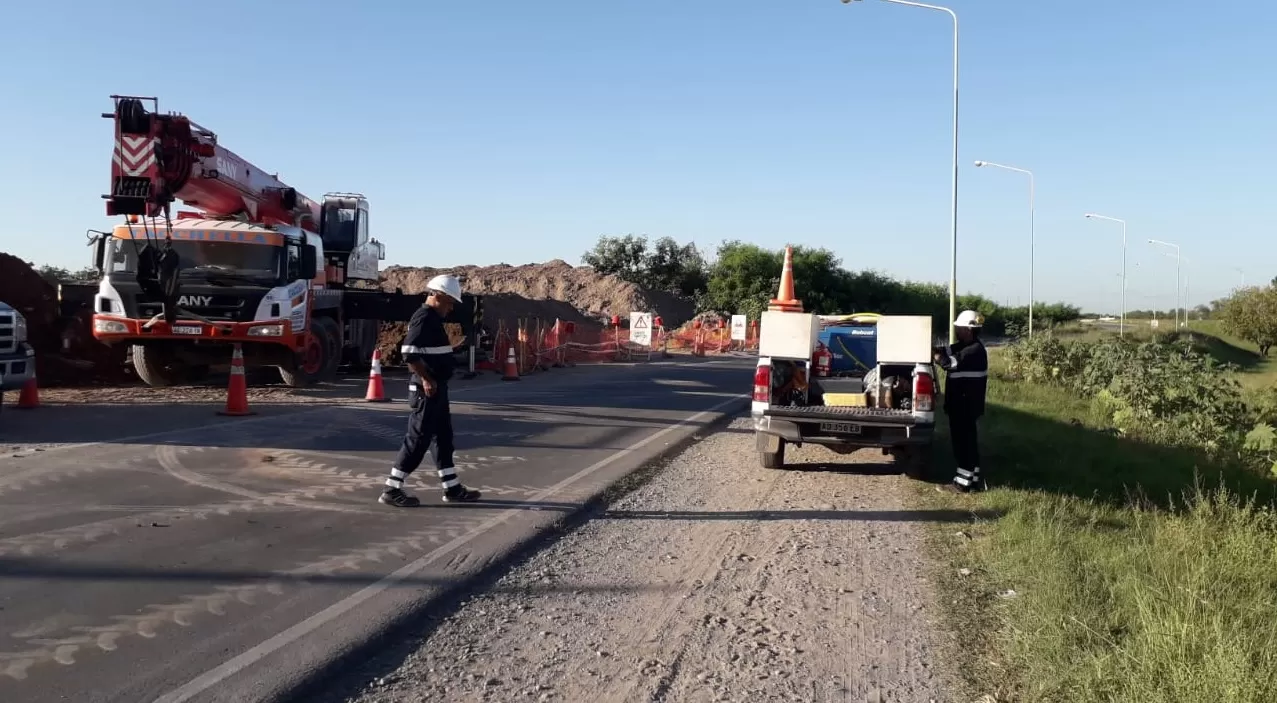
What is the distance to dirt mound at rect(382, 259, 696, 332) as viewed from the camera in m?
56.2

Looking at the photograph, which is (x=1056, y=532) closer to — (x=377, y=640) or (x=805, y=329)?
(x=805, y=329)

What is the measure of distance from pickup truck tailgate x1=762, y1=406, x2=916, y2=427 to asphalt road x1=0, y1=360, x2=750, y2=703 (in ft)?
5.83

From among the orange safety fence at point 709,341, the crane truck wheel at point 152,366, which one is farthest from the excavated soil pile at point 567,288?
the crane truck wheel at point 152,366

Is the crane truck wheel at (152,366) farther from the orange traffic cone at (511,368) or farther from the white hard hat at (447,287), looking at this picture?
the white hard hat at (447,287)

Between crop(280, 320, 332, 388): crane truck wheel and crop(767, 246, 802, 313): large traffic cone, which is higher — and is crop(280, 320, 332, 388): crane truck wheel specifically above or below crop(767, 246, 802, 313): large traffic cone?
below

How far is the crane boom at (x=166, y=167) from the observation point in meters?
13.4

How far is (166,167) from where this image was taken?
13.8 metres

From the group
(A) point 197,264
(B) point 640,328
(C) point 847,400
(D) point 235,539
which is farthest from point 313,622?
(B) point 640,328

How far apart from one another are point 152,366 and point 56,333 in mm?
2612

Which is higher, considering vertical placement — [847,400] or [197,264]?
[197,264]

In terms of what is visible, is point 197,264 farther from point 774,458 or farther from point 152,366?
point 774,458

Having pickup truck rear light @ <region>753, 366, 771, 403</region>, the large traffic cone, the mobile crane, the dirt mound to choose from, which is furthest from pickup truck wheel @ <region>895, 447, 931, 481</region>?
the dirt mound

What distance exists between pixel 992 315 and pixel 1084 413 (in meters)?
68.7

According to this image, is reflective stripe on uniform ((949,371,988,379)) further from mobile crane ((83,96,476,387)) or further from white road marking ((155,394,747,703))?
mobile crane ((83,96,476,387))
